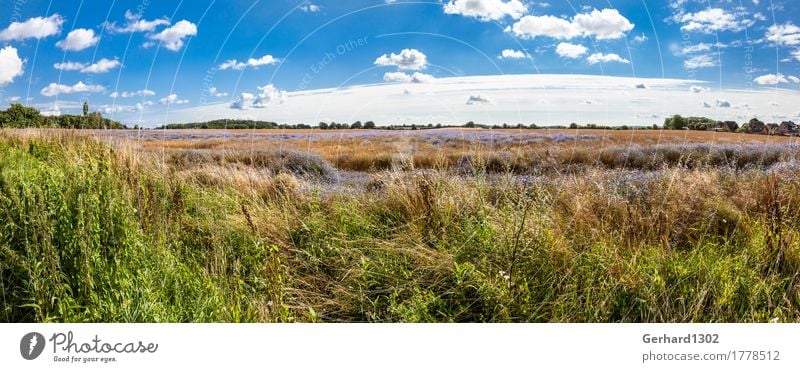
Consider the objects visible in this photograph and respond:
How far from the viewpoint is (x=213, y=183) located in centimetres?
635

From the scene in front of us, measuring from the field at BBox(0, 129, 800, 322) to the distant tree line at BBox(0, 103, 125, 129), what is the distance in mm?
917

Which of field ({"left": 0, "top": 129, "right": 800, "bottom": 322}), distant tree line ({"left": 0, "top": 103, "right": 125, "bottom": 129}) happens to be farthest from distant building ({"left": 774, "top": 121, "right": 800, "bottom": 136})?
distant tree line ({"left": 0, "top": 103, "right": 125, "bottom": 129})

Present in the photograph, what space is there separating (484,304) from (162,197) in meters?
3.44

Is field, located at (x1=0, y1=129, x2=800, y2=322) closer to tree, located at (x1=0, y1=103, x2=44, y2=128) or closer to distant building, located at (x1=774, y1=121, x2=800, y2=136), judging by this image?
distant building, located at (x1=774, y1=121, x2=800, y2=136)

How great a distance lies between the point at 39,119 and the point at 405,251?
5.66 m

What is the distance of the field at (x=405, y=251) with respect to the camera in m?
3.23

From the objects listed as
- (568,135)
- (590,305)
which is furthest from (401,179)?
(568,135)

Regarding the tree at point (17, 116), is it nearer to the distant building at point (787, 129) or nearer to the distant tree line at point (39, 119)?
the distant tree line at point (39, 119)

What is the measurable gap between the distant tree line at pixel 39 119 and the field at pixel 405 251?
0.92m

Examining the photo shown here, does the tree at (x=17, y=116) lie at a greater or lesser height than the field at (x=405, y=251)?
greater

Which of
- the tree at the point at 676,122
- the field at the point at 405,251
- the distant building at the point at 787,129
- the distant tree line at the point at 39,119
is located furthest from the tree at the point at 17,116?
the distant building at the point at 787,129

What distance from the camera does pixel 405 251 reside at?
12.5ft

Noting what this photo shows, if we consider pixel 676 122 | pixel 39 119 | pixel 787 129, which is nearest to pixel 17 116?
pixel 39 119

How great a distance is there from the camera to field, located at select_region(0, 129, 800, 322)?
127 inches
